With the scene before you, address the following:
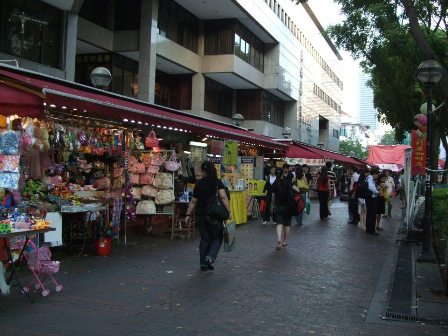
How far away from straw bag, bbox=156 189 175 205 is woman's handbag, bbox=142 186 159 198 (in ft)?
0.31

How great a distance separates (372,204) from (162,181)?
5.79 m

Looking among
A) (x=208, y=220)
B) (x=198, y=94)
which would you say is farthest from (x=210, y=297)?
(x=198, y=94)

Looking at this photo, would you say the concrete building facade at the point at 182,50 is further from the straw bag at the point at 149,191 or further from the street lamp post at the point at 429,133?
the street lamp post at the point at 429,133

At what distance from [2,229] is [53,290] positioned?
1.31m

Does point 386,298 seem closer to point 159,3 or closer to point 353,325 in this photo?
point 353,325

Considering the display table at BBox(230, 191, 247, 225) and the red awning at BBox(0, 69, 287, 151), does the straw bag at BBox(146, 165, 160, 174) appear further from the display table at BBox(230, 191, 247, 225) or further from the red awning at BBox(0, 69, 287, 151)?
the display table at BBox(230, 191, 247, 225)

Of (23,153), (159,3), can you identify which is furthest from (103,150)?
(159,3)

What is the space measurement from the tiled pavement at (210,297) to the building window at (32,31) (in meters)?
8.08

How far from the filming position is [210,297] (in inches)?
255

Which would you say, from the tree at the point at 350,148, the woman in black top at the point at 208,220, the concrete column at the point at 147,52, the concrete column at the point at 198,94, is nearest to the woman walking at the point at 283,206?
the woman in black top at the point at 208,220

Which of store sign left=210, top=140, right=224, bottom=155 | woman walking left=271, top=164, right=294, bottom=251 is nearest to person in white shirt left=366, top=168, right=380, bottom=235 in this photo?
woman walking left=271, top=164, right=294, bottom=251

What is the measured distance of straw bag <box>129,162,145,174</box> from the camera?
37.6 ft

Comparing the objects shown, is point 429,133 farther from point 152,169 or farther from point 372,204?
point 152,169

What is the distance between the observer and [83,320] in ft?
17.7
